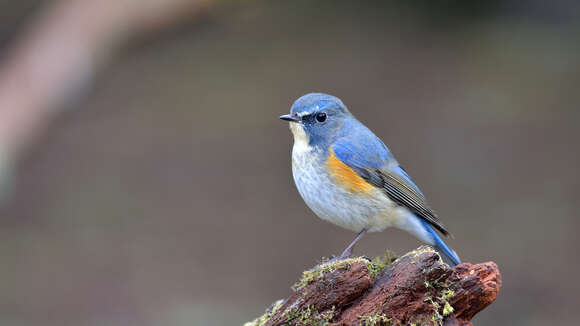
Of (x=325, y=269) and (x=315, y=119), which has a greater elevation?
(x=315, y=119)

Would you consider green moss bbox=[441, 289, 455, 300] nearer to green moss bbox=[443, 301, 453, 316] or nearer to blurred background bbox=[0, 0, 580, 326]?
Answer: green moss bbox=[443, 301, 453, 316]

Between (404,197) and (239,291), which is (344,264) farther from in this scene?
(239,291)

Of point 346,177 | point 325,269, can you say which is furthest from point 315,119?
point 325,269

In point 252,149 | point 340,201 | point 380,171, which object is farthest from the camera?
point 252,149

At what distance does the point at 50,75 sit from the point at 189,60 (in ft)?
14.6

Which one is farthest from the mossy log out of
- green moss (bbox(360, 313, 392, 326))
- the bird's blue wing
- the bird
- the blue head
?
the blue head

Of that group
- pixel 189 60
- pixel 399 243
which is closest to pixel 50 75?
pixel 189 60

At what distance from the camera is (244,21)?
49.7 feet

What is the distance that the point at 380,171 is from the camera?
16.9ft

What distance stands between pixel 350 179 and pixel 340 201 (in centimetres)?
19

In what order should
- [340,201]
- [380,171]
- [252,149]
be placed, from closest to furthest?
[340,201], [380,171], [252,149]

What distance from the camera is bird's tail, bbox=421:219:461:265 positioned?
4.83 m

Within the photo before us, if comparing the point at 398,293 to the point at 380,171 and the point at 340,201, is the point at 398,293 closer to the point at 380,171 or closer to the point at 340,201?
the point at 340,201

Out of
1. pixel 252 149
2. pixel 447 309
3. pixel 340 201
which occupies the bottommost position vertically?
pixel 447 309
